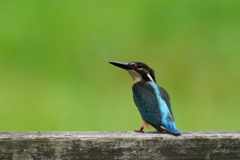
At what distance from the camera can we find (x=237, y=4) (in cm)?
652

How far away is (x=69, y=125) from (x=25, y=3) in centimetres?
202

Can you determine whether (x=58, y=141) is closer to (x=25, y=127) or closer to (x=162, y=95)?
(x=162, y=95)

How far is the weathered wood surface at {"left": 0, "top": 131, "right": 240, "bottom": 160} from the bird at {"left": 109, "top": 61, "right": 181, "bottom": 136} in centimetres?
35

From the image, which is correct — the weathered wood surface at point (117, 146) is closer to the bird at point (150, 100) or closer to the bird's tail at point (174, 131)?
the bird's tail at point (174, 131)

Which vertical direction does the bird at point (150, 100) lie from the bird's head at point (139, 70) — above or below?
below

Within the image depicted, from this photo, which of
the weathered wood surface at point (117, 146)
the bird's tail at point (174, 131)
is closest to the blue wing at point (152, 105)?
the bird's tail at point (174, 131)

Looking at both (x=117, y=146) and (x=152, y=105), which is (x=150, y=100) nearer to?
(x=152, y=105)

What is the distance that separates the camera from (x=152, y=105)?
3287 millimetres

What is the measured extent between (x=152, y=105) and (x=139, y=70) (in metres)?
0.40

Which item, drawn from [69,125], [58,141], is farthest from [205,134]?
[69,125]

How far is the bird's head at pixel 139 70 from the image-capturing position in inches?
140

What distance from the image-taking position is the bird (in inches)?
121

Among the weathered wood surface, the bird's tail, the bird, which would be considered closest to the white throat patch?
the bird

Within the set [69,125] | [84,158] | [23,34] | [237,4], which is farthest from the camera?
[237,4]
